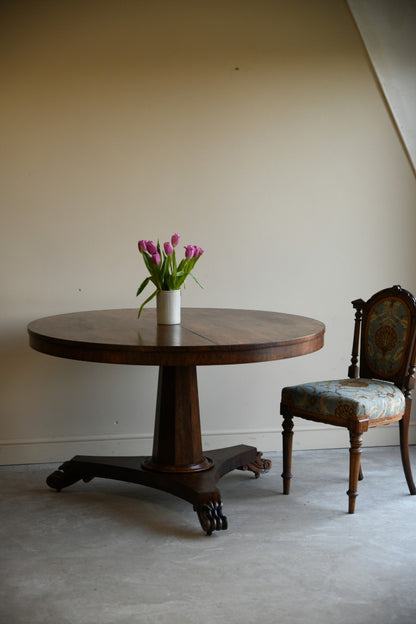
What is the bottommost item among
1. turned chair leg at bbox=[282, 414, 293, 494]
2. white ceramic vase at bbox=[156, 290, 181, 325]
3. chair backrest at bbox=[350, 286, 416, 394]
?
turned chair leg at bbox=[282, 414, 293, 494]

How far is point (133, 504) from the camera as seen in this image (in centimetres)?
351

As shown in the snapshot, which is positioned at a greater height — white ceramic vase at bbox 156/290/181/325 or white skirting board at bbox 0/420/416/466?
white ceramic vase at bbox 156/290/181/325

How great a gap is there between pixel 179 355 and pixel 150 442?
1472 mm

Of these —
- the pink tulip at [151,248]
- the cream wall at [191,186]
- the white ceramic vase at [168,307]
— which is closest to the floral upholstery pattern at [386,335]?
the cream wall at [191,186]

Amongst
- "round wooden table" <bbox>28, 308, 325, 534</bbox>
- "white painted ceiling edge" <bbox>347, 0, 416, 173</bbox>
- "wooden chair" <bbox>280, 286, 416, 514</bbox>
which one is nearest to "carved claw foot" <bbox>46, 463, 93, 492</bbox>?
"round wooden table" <bbox>28, 308, 325, 534</bbox>

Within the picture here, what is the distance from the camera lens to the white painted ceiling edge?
14.0 ft

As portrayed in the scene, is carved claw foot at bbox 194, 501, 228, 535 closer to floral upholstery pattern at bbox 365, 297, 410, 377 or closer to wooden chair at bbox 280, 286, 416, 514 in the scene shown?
wooden chair at bbox 280, 286, 416, 514

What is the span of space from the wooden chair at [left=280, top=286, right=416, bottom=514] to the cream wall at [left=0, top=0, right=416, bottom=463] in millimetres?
619

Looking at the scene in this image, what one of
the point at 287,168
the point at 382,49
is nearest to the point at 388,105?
the point at 382,49

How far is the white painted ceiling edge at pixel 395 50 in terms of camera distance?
4258 millimetres

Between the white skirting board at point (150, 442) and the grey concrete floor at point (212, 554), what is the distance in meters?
0.17

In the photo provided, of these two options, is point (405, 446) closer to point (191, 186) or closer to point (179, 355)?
point (179, 355)

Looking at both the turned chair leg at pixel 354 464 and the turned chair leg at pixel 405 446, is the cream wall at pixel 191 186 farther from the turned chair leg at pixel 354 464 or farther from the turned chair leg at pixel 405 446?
the turned chair leg at pixel 354 464

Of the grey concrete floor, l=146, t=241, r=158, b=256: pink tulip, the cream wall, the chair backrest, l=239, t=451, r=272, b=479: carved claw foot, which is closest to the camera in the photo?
the grey concrete floor
